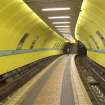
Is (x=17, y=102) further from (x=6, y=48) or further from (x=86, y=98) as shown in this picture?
(x=6, y=48)

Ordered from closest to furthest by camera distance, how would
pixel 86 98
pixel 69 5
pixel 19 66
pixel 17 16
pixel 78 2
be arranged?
pixel 86 98
pixel 78 2
pixel 69 5
pixel 17 16
pixel 19 66

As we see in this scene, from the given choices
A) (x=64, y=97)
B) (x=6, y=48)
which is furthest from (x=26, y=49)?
(x=64, y=97)

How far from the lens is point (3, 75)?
13664 mm

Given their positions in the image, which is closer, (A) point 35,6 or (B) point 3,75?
(A) point 35,6


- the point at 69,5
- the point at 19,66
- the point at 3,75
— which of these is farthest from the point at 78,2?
the point at 19,66

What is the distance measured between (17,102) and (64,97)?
A: 194 centimetres

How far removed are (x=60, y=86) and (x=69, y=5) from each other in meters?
4.01

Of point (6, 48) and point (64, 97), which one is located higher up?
point (6, 48)

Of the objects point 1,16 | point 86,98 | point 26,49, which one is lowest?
point 86,98

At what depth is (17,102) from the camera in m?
9.55

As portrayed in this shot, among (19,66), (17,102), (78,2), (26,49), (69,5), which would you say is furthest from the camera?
(26,49)

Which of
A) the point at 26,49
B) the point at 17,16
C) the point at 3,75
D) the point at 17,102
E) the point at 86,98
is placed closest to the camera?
the point at 17,102

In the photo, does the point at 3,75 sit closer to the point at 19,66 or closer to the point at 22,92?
the point at 22,92

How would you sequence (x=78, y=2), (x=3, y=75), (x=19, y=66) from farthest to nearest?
(x=19, y=66)
(x=3, y=75)
(x=78, y=2)
